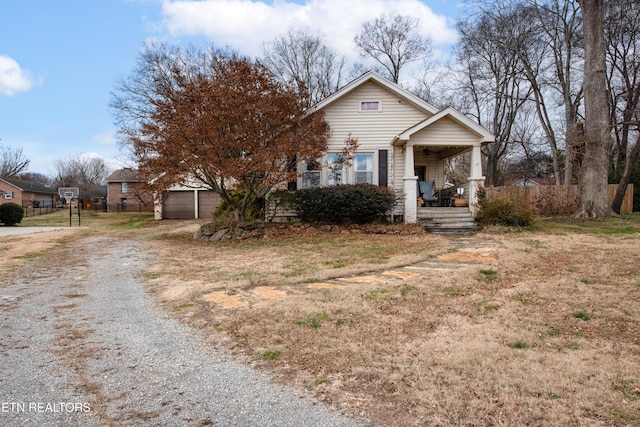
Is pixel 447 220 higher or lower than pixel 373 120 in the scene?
lower

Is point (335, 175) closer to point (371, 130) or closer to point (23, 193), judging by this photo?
point (371, 130)

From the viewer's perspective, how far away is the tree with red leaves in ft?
38.2

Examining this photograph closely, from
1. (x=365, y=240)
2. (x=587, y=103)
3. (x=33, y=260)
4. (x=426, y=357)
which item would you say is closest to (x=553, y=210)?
→ (x=587, y=103)

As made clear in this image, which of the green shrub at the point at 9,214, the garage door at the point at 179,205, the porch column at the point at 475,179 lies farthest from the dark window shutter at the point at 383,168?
the green shrub at the point at 9,214

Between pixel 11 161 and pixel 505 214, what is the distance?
65.0 m

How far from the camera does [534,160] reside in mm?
32938

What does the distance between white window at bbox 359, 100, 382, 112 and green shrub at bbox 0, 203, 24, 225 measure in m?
21.0

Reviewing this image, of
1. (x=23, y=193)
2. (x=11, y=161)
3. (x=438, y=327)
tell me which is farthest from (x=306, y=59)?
(x=11, y=161)

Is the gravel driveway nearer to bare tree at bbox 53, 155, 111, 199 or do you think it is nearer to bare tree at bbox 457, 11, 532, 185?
bare tree at bbox 457, 11, 532, 185

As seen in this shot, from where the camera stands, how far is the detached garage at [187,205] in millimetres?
26766

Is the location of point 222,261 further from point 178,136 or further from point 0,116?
point 0,116

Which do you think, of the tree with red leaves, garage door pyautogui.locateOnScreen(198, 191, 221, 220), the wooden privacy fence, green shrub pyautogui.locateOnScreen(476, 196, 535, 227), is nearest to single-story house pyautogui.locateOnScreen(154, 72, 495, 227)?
green shrub pyautogui.locateOnScreen(476, 196, 535, 227)

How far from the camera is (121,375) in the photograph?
326 centimetres

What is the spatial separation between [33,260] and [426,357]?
9579 millimetres
